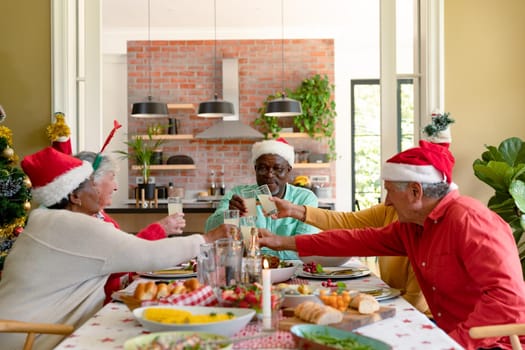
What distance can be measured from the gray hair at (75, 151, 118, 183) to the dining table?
0.62 metres

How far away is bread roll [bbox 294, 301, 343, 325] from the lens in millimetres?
1561

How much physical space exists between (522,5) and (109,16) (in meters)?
5.47

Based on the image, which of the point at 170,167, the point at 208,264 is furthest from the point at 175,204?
the point at 170,167

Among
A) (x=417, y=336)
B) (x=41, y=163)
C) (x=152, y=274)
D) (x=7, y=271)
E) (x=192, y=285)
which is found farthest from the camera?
(x=152, y=274)

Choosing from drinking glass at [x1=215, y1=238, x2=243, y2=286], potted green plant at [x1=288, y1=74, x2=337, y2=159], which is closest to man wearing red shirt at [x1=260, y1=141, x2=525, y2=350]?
drinking glass at [x1=215, y1=238, x2=243, y2=286]

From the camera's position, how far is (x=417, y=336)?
1.55 metres

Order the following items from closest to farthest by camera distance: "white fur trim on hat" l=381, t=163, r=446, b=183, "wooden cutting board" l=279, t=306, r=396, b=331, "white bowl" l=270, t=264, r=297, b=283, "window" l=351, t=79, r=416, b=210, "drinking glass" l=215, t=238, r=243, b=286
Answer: "wooden cutting board" l=279, t=306, r=396, b=331 → "drinking glass" l=215, t=238, r=243, b=286 → "white fur trim on hat" l=381, t=163, r=446, b=183 → "white bowl" l=270, t=264, r=297, b=283 → "window" l=351, t=79, r=416, b=210

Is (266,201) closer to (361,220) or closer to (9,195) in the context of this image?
(361,220)

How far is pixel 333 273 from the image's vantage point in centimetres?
247

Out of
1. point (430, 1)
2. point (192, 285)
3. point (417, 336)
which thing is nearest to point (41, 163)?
point (192, 285)

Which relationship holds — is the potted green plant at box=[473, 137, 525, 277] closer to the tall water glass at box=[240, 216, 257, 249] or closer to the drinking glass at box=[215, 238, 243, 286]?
the tall water glass at box=[240, 216, 257, 249]

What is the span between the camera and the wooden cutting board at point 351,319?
1.57 m

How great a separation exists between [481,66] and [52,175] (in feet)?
9.82

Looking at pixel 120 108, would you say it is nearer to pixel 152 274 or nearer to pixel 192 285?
pixel 152 274
